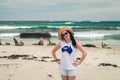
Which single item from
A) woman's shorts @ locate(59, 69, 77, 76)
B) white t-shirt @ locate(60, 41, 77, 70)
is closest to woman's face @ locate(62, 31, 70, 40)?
white t-shirt @ locate(60, 41, 77, 70)

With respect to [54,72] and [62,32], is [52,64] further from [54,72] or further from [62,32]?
[62,32]

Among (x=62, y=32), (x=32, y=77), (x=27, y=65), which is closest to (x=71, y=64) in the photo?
(x=62, y=32)

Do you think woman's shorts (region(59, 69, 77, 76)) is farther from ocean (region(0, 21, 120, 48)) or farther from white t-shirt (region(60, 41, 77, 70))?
ocean (region(0, 21, 120, 48))

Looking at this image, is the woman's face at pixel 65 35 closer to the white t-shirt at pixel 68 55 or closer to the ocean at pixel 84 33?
the white t-shirt at pixel 68 55

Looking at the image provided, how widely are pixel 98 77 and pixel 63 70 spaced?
4487 mm

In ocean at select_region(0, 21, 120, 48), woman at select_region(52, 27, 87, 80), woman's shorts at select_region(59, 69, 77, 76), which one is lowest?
ocean at select_region(0, 21, 120, 48)

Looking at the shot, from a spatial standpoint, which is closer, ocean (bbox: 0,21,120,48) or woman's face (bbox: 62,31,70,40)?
woman's face (bbox: 62,31,70,40)

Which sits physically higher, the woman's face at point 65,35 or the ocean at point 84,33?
the woman's face at point 65,35

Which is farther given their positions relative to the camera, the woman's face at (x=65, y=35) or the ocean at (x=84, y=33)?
the ocean at (x=84, y=33)

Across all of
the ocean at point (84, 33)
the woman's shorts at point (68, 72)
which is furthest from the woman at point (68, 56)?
the ocean at point (84, 33)

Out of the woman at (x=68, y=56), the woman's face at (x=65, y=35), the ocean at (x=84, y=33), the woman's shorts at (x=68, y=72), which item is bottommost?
the ocean at (x=84, y=33)

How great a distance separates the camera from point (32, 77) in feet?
33.2

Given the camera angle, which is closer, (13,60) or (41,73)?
(41,73)

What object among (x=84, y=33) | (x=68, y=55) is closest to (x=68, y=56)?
(x=68, y=55)
